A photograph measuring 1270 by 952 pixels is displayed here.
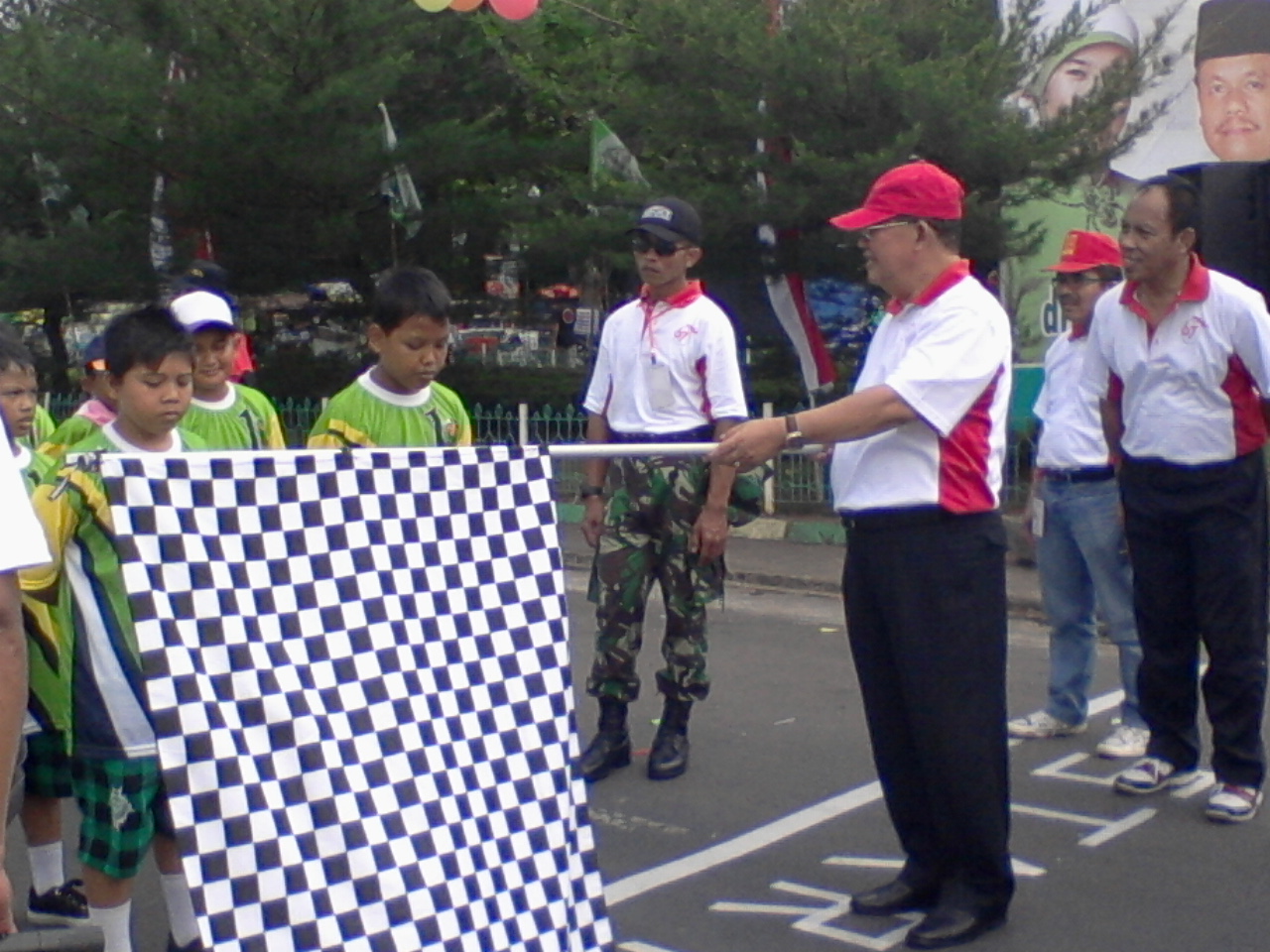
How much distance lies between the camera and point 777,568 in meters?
10.4

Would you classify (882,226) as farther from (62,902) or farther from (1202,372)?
(62,902)

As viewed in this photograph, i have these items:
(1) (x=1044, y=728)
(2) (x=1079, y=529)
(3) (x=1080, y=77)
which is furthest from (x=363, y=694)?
(3) (x=1080, y=77)

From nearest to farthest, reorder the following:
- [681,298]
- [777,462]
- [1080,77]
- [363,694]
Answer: [363,694] < [681,298] < [777,462] < [1080,77]

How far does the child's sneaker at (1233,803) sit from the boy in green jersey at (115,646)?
3.16 meters

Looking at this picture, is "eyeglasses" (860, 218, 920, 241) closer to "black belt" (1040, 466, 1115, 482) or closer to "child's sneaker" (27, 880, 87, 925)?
"black belt" (1040, 466, 1115, 482)

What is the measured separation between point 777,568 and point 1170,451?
561 cm

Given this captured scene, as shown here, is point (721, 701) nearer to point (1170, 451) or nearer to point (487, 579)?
point (1170, 451)

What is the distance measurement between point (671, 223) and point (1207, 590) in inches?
83.7

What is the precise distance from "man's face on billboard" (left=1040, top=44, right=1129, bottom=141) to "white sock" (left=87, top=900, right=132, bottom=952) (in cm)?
1009

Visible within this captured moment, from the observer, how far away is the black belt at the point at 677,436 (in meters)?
5.34

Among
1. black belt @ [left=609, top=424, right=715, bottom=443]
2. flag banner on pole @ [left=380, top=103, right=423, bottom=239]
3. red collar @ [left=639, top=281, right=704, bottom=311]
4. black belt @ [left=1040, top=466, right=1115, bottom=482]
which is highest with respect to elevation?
flag banner on pole @ [left=380, top=103, right=423, bottom=239]

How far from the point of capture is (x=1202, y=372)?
481cm

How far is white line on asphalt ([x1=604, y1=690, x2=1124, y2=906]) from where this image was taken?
454cm

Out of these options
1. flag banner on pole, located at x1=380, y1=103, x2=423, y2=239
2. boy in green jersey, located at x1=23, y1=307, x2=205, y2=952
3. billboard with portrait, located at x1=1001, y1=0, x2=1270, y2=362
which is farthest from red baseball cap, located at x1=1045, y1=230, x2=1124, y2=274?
flag banner on pole, located at x1=380, y1=103, x2=423, y2=239
